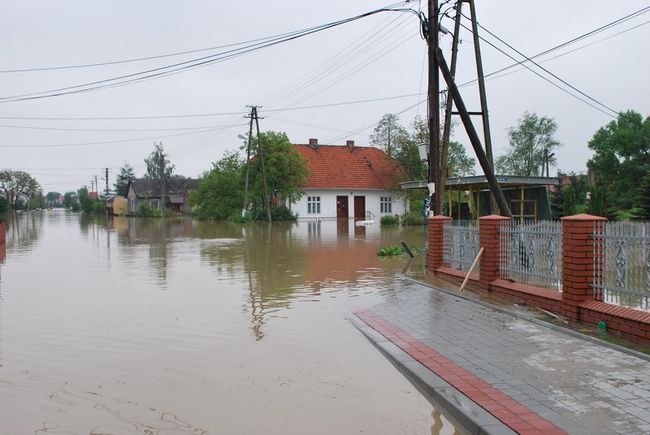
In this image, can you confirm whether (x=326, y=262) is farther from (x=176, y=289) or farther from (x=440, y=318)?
(x=440, y=318)

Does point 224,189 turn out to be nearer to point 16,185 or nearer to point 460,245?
point 460,245

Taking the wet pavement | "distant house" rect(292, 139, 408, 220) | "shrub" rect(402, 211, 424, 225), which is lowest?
the wet pavement

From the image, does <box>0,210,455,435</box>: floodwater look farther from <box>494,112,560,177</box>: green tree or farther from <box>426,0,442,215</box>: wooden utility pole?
<box>494,112,560,177</box>: green tree

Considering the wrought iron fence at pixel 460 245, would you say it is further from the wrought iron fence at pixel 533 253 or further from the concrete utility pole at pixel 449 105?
the concrete utility pole at pixel 449 105

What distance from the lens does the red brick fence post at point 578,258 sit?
772cm

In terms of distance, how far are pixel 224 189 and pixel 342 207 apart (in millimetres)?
11219

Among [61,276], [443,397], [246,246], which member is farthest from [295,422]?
[246,246]

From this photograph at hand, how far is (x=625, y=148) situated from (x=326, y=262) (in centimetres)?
4006

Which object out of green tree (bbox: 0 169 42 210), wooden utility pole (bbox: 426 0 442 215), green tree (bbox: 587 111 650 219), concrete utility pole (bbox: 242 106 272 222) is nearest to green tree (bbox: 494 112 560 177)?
green tree (bbox: 587 111 650 219)

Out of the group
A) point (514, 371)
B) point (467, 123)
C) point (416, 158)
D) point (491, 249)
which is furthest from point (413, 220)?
point (514, 371)

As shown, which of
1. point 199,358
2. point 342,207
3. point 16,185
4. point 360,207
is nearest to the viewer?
point 199,358

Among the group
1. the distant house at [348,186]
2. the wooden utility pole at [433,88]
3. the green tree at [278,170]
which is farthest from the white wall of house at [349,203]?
the wooden utility pole at [433,88]

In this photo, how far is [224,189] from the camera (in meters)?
53.3

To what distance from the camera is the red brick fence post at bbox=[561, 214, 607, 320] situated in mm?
7723
